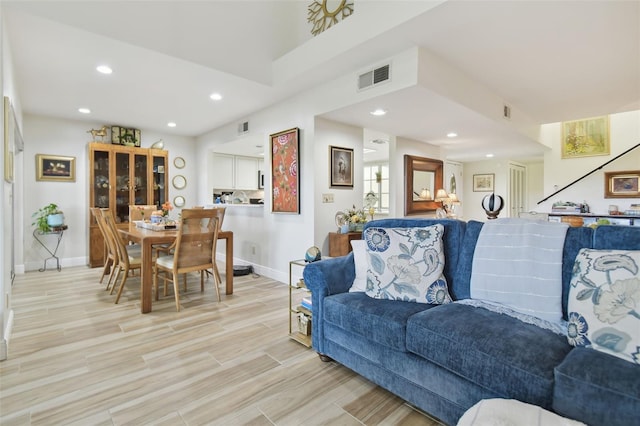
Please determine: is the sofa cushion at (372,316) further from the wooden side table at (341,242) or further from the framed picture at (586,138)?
the framed picture at (586,138)

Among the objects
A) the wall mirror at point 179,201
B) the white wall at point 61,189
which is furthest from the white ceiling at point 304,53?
the wall mirror at point 179,201

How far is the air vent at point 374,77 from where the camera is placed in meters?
2.99

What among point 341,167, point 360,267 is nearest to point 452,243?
point 360,267

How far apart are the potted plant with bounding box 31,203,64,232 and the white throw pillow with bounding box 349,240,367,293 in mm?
4928

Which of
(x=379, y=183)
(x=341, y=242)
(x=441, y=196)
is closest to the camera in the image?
(x=341, y=242)

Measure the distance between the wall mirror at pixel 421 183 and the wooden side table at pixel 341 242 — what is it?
5.71 ft

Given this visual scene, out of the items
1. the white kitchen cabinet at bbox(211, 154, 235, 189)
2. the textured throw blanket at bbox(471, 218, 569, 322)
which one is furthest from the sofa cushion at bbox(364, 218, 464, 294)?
the white kitchen cabinet at bbox(211, 154, 235, 189)

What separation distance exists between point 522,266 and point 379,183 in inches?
259

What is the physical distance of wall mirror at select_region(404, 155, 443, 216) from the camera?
5266 millimetres

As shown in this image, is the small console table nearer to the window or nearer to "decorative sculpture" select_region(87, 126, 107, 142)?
"decorative sculpture" select_region(87, 126, 107, 142)

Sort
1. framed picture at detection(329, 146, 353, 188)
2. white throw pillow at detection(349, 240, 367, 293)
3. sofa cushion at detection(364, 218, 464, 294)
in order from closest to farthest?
1. sofa cushion at detection(364, 218, 464, 294)
2. white throw pillow at detection(349, 240, 367, 293)
3. framed picture at detection(329, 146, 353, 188)

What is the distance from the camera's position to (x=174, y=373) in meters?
2.01

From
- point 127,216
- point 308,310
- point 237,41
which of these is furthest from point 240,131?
point 308,310

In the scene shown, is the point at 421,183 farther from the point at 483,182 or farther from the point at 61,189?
the point at 61,189
